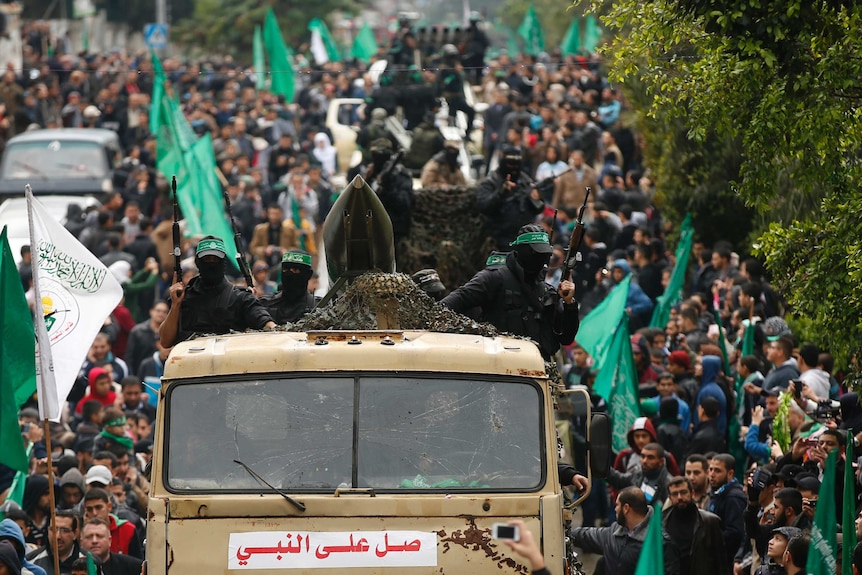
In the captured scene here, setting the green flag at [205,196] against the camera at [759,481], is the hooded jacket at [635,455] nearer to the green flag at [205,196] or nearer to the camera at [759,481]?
the camera at [759,481]

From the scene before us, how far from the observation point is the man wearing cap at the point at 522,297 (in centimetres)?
1112

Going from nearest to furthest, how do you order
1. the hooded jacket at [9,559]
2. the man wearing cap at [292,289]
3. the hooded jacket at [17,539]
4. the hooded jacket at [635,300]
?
the hooded jacket at [9,559]
the hooded jacket at [17,539]
the man wearing cap at [292,289]
the hooded jacket at [635,300]

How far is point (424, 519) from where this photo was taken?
8422mm

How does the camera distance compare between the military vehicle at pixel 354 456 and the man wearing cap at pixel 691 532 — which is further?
the man wearing cap at pixel 691 532

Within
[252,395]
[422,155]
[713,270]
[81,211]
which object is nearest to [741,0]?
[252,395]

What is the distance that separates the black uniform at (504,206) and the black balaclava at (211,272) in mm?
5951

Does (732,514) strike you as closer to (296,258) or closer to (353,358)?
(296,258)

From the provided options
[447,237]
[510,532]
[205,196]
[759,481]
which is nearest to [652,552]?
[510,532]

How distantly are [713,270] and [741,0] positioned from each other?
862cm

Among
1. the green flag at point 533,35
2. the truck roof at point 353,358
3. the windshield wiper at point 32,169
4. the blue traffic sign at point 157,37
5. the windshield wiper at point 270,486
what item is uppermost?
the truck roof at point 353,358

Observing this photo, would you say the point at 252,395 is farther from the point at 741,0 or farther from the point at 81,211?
the point at 81,211

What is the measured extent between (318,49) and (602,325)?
2798 centimetres

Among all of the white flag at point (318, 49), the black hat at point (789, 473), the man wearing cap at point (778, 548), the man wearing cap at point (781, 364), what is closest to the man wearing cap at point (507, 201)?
the man wearing cap at point (781, 364)

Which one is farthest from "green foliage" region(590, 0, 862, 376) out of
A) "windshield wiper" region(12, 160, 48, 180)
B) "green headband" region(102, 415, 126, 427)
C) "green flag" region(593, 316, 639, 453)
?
"windshield wiper" region(12, 160, 48, 180)
